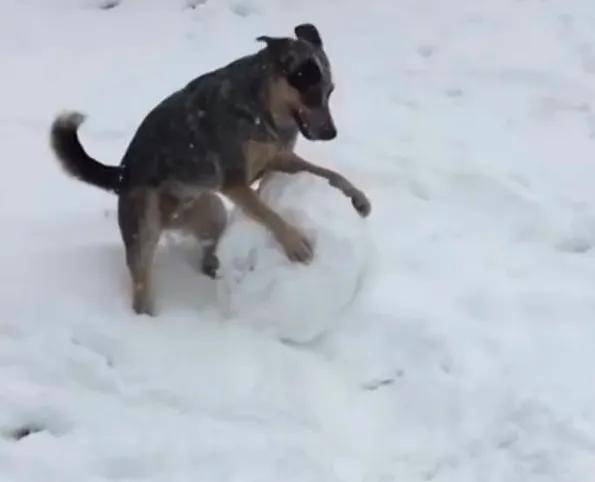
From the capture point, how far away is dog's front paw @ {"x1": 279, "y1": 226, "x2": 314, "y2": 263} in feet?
13.6

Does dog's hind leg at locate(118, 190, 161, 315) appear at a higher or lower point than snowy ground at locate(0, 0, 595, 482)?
higher

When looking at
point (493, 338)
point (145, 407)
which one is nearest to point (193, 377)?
point (145, 407)

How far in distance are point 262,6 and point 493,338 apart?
3297mm

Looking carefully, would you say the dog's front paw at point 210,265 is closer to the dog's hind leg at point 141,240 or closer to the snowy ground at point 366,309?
the snowy ground at point 366,309

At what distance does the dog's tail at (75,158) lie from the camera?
4391mm

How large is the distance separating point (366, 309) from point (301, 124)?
2.19 ft

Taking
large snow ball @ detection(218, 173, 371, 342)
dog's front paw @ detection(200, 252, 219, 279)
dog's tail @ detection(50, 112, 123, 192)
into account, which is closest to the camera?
large snow ball @ detection(218, 173, 371, 342)

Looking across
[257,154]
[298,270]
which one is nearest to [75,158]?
[257,154]

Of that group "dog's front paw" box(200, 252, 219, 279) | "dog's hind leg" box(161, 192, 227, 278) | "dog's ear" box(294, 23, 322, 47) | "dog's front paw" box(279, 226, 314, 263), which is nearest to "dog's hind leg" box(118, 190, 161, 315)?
"dog's hind leg" box(161, 192, 227, 278)

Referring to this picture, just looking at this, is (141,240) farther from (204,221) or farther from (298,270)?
(298,270)

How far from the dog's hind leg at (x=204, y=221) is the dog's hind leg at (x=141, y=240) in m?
0.11

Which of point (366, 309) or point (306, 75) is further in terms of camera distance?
point (366, 309)

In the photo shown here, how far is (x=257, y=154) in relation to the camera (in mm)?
4379

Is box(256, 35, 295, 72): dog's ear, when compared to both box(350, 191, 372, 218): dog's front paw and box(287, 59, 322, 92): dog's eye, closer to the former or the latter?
box(287, 59, 322, 92): dog's eye
